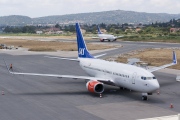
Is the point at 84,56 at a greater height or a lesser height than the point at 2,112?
greater

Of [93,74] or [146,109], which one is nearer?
[146,109]

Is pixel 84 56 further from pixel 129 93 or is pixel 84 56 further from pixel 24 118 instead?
pixel 24 118

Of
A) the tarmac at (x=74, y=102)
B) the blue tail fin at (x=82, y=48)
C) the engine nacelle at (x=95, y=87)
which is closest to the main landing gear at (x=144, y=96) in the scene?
the tarmac at (x=74, y=102)

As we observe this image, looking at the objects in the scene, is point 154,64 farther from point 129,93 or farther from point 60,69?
point 129,93

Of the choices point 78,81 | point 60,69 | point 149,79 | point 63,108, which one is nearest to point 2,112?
point 63,108

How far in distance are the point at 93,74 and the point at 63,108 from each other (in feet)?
39.7

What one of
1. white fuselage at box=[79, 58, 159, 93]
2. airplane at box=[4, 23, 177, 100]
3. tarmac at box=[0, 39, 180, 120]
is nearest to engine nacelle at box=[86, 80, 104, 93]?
airplane at box=[4, 23, 177, 100]

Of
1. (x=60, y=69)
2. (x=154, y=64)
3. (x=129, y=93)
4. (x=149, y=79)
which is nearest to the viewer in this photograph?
(x=149, y=79)

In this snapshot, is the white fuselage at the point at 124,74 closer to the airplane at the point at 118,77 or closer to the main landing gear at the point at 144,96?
the airplane at the point at 118,77

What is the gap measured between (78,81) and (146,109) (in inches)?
709

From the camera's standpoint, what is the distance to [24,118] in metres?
29.0

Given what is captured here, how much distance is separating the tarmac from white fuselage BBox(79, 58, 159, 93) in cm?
159

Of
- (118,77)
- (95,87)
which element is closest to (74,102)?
(95,87)

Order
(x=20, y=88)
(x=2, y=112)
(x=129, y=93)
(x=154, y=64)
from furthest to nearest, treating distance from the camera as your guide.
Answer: (x=154, y=64), (x=20, y=88), (x=129, y=93), (x=2, y=112)
